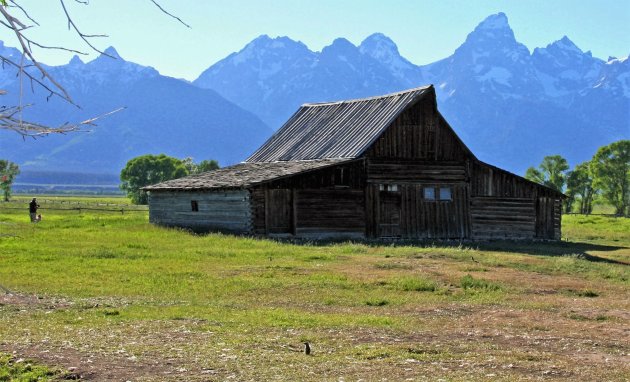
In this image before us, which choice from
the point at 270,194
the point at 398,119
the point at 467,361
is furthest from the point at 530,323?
the point at 398,119

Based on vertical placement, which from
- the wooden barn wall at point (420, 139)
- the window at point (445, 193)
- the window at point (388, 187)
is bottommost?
the window at point (445, 193)

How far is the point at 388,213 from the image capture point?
42.5 metres

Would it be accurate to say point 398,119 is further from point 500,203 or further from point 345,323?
point 345,323

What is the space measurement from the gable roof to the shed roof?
1061mm

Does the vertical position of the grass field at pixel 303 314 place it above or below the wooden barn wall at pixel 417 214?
below

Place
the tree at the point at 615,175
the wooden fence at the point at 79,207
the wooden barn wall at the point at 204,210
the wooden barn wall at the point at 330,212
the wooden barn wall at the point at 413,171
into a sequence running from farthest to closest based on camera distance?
the tree at the point at 615,175, the wooden fence at the point at 79,207, the wooden barn wall at the point at 413,171, the wooden barn wall at the point at 330,212, the wooden barn wall at the point at 204,210

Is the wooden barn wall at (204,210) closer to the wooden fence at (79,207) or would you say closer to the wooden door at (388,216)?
the wooden door at (388,216)

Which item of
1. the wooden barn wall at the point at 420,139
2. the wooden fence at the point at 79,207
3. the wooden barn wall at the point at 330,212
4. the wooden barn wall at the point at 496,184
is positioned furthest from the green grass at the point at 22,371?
the wooden fence at the point at 79,207

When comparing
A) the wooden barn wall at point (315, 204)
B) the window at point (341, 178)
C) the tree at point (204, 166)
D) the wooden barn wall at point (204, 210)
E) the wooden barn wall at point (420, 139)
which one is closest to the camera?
the wooden barn wall at point (315, 204)

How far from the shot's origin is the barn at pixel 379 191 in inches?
1596

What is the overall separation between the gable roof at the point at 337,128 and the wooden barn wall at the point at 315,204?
169cm

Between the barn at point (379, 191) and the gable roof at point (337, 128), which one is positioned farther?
the gable roof at point (337, 128)

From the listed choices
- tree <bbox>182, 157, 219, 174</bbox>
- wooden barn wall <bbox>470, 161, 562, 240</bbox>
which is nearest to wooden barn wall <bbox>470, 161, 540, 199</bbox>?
wooden barn wall <bbox>470, 161, 562, 240</bbox>

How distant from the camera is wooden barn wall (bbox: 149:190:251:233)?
133 ft
